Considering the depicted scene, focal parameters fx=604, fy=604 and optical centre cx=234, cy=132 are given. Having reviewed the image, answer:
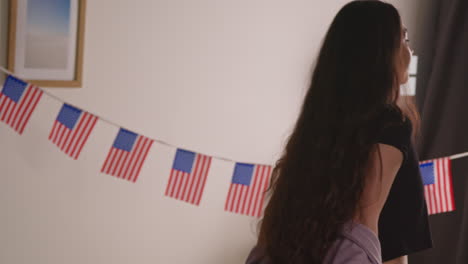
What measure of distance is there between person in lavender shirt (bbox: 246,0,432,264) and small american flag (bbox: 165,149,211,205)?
85 centimetres

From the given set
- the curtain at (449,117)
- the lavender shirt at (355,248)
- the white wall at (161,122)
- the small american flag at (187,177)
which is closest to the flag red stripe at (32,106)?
the white wall at (161,122)

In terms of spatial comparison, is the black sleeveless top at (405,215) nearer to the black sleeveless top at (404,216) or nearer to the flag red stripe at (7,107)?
the black sleeveless top at (404,216)

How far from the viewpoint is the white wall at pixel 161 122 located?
2.39 m

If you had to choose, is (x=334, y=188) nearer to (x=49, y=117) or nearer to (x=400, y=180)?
(x=400, y=180)

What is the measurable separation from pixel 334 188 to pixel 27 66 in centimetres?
137

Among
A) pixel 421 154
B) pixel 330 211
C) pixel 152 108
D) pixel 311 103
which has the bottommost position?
pixel 421 154

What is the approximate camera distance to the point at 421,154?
354 centimetres

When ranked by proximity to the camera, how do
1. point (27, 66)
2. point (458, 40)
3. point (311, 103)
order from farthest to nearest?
point (458, 40) < point (27, 66) < point (311, 103)

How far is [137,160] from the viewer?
229 cm

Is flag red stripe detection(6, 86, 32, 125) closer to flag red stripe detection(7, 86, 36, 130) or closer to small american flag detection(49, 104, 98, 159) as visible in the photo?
flag red stripe detection(7, 86, 36, 130)

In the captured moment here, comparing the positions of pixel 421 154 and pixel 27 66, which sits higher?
pixel 27 66

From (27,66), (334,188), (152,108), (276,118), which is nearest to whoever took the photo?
(334,188)

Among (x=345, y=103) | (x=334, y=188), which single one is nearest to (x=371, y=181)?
(x=334, y=188)

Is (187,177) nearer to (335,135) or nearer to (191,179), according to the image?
(191,179)
